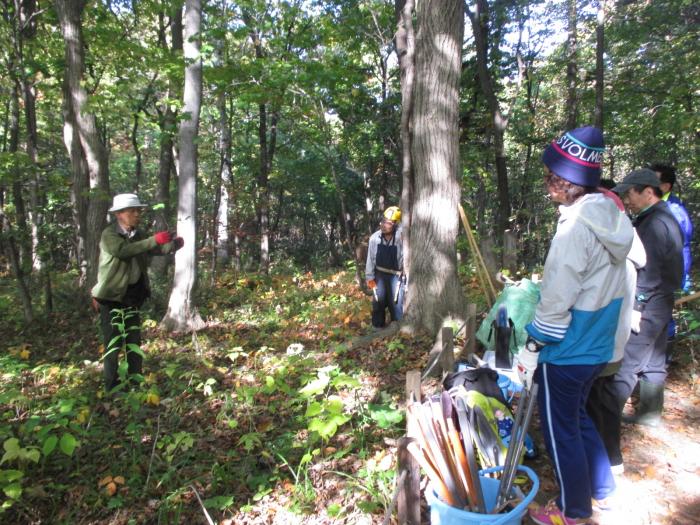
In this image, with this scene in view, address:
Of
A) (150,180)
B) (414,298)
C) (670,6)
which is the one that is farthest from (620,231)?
(150,180)

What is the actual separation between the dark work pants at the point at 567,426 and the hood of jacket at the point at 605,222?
0.66 metres

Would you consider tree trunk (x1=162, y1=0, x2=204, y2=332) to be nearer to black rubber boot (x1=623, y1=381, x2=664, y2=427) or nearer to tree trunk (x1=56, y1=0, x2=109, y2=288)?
tree trunk (x1=56, y1=0, x2=109, y2=288)

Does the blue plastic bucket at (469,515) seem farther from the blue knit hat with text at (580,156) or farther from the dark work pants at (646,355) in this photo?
Answer: the blue knit hat with text at (580,156)

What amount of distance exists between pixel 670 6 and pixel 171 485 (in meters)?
14.9

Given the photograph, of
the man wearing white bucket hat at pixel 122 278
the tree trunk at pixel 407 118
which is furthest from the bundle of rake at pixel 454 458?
the tree trunk at pixel 407 118

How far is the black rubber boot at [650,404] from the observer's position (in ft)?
12.0

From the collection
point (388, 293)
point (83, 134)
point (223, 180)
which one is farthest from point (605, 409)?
point (223, 180)

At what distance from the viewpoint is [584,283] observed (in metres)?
2.20

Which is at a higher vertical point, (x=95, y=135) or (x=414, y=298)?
(x=95, y=135)

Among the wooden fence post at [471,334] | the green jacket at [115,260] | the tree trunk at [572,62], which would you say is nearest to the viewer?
the green jacket at [115,260]

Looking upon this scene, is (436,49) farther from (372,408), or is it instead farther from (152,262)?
(152,262)

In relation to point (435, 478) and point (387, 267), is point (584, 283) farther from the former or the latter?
point (387, 267)

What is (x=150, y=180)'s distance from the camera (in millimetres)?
25812

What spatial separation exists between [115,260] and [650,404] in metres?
5.41
